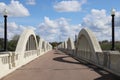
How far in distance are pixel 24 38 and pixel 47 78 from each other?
54.8ft

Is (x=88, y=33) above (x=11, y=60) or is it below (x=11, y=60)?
above

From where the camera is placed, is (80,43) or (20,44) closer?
(20,44)

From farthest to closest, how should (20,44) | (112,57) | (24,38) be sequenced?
1. (24,38)
2. (20,44)
3. (112,57)

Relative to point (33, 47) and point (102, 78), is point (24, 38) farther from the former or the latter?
point (33, 47)

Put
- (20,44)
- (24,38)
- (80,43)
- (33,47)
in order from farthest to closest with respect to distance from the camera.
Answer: (33,47) → (80,43) → (24,38) → (20,44)

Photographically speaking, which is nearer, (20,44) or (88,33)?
(20,44)

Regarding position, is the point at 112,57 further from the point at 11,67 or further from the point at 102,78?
the point at 11,67

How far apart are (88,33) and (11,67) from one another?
45.9 ft

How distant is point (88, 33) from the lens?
110ft

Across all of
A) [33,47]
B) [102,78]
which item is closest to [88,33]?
[102,78]

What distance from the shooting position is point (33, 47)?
178ft

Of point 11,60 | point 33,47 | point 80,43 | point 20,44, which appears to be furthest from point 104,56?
point 33,47

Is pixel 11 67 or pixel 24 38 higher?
pixel 24 38

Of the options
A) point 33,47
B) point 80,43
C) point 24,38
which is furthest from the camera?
point 33,47
